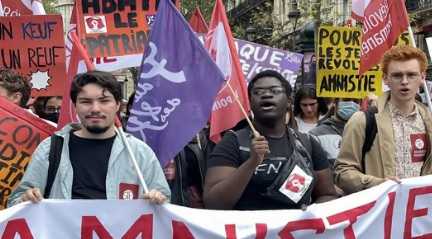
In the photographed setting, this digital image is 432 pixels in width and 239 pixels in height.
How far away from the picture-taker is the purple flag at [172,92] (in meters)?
4.34

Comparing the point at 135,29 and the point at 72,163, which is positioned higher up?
the point at 135,29

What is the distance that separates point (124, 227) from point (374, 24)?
3596 millimetres

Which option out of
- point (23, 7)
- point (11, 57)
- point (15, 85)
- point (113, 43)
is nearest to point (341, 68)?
point (113, 43)

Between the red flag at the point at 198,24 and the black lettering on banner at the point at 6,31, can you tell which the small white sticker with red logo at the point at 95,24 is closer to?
the black lettering on banner at the point at 6,31

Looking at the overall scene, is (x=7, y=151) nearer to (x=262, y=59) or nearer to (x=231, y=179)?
(x=231, y=179)

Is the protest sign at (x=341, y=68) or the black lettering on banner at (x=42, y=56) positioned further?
the protest sign at (x=341, y=68)

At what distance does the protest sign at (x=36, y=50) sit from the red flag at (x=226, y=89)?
153 centimetres

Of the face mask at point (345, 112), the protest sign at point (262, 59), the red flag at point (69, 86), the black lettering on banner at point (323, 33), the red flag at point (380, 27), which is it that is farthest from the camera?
the black lettering on banner at point (323, 33)

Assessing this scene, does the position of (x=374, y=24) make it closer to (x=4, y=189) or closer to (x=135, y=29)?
(x=135, y=29)

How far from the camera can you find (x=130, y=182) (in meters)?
3.80

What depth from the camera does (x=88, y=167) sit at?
368cm

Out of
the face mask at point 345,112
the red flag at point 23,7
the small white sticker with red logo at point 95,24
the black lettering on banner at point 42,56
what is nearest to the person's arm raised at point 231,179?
the face mask at point 345,112

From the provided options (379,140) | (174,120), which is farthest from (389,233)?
(174,120)

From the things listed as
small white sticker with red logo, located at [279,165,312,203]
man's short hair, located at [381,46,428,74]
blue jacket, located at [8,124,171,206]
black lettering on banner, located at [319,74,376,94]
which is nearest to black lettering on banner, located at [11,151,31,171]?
blue jacket, located at [8,124,171,206]
